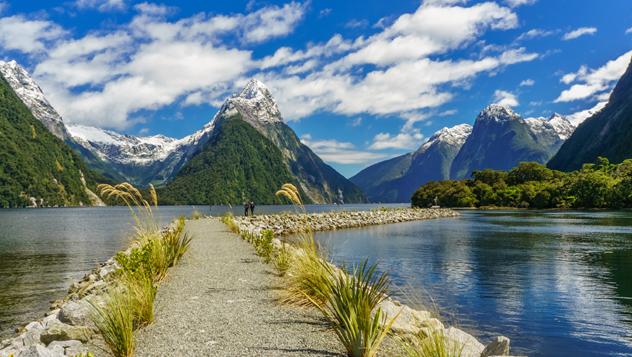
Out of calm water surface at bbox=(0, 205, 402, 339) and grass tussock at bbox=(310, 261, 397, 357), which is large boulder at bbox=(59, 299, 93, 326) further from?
calm water surface at bbox=(0, 205, 402, 339)

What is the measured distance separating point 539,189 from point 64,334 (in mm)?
148619

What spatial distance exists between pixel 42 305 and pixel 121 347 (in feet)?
43.8

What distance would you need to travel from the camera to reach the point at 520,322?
14.9m

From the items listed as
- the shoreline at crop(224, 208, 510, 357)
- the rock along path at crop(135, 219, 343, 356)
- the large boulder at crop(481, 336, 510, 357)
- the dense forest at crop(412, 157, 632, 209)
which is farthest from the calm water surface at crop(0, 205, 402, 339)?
the dense forest at crop(412, 157, 632, 209)

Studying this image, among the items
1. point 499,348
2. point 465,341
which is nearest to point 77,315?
point 465,341

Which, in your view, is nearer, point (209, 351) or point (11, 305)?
point (209, 351)

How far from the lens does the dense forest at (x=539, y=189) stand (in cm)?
12169

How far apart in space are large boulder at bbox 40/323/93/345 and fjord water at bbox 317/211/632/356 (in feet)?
33.5

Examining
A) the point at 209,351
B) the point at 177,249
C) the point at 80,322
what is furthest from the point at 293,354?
the point at 177,249

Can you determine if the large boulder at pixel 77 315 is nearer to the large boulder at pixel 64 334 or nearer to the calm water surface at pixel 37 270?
the large boulder at pixel 64 334

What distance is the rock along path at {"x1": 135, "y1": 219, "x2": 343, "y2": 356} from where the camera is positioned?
8133 millimetres

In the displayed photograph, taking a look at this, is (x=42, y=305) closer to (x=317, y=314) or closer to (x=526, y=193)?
(x=317, y=314)

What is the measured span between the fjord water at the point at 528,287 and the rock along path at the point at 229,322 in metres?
6.11

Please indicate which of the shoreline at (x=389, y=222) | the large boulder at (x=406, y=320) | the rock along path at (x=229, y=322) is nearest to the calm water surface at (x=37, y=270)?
the rock along path at (x=229, y=322)
